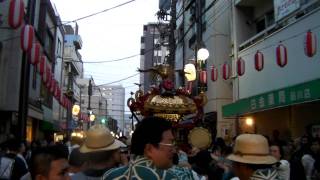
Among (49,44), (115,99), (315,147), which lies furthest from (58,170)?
(115,99)

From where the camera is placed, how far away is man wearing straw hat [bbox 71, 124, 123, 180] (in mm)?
4262

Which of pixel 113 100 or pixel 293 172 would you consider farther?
pixel 113 100

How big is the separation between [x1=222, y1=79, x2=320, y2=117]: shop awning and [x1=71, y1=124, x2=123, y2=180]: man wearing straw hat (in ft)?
29.0

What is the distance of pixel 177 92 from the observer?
50.7 feet

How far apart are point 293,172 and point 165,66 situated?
8.46m

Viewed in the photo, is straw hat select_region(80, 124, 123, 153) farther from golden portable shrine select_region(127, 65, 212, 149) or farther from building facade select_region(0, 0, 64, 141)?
golden portable shrine select_region(127, 65, 212, 149)

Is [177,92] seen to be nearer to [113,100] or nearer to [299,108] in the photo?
[299,108]

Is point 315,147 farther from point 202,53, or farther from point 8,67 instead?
point 8,67

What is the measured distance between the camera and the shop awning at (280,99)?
12.4 metres

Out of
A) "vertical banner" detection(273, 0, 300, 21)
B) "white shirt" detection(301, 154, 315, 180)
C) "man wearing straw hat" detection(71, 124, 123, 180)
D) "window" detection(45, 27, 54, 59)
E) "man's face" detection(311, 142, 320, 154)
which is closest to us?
"man wearing straw hat" detection(71, 124, 123, 180)

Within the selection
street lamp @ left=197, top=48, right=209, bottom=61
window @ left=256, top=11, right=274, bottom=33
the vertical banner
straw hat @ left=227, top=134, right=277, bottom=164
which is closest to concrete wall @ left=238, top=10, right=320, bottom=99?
the vertical banner

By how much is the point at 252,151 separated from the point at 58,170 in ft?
5.21

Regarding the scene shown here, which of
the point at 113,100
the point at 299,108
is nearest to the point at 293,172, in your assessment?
the point at 299,108

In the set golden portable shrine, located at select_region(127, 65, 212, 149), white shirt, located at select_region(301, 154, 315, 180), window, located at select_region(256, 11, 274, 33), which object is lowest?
white shirt, located at select_region(301, 154, 315, 180)
